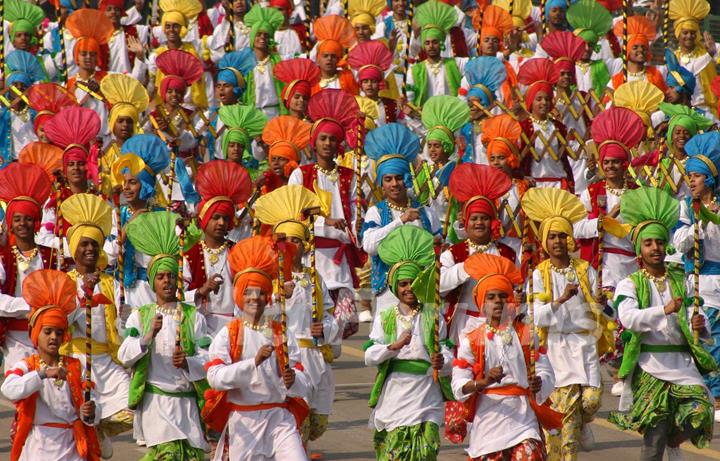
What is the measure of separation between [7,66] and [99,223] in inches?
294

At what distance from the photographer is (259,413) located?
10.5m

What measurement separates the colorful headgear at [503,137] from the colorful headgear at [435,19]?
293 cm

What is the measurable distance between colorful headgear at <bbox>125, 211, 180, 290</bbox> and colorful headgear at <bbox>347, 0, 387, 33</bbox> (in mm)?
8671

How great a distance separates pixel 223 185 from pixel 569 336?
254 centimetres

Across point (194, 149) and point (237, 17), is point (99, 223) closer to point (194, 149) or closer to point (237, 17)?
point (194, 149)

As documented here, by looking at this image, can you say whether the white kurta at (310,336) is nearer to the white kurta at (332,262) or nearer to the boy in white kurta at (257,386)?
the boy in white kurta at (257,386)

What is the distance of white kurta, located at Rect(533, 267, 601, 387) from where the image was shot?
11930 mm

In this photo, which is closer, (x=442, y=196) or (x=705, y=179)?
(x=705, y=179)

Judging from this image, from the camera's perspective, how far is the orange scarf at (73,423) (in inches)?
411

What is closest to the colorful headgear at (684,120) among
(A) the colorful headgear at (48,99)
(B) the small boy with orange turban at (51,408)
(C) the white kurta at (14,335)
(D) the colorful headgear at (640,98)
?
(D) the colorful headgear at (640,98)

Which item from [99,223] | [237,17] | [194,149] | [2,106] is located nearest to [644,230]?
[99,223]

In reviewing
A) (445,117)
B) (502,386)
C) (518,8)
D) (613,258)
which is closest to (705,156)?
(613,258)

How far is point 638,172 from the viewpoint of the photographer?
1659 centimetres

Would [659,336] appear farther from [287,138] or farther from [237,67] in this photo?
[237,67]
